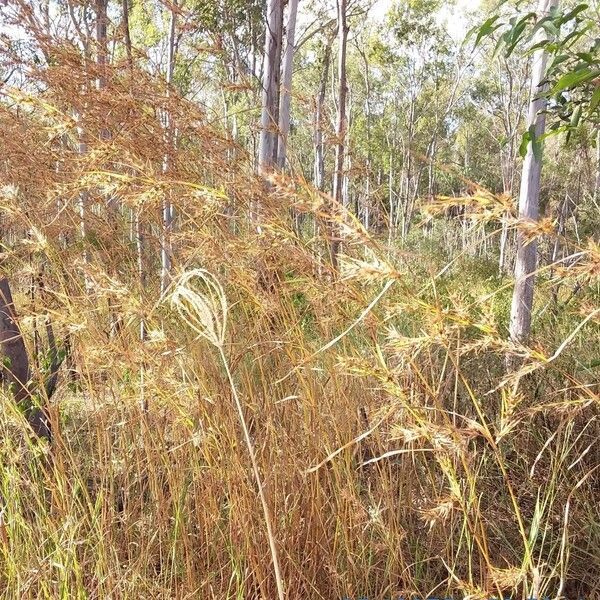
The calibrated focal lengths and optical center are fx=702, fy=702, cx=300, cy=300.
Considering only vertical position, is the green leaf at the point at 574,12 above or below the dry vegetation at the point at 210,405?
above

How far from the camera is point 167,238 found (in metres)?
1.71

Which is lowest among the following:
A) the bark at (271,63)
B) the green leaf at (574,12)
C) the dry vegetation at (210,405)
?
the dry vegetation at (210,405)

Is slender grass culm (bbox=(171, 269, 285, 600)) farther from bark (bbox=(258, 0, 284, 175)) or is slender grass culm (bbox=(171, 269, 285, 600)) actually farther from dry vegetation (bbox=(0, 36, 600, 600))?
bark (bbox=(258, 0, 284, 175))

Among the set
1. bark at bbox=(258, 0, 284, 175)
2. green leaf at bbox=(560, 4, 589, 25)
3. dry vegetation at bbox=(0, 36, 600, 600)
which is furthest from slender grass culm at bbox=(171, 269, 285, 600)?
bark at bbox=(258, 0, 284, 175)

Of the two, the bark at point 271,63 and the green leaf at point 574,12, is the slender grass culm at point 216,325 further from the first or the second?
the bark at point 271,63

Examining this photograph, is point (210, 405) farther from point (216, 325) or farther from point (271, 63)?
point (271, 63)

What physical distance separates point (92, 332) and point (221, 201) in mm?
457

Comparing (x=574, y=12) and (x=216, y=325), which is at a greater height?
(x=574, y=12)

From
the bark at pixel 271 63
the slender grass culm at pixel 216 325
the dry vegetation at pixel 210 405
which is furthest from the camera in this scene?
the bark at pixel 271 63

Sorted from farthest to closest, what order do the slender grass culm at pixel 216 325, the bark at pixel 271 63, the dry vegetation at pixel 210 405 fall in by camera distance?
the bark at pixel 271 63
the dry vegetation at pixel 210 405
the slender grass culm at pixel 216 325

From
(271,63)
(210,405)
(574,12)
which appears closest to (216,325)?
(210,405)

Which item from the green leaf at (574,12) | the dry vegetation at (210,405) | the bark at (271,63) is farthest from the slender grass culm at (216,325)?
the bark at (271,63)

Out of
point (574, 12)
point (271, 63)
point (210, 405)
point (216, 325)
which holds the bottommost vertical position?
point (210, 405)

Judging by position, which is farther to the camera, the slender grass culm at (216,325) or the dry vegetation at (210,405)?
the dry vegetation at (210,405)
